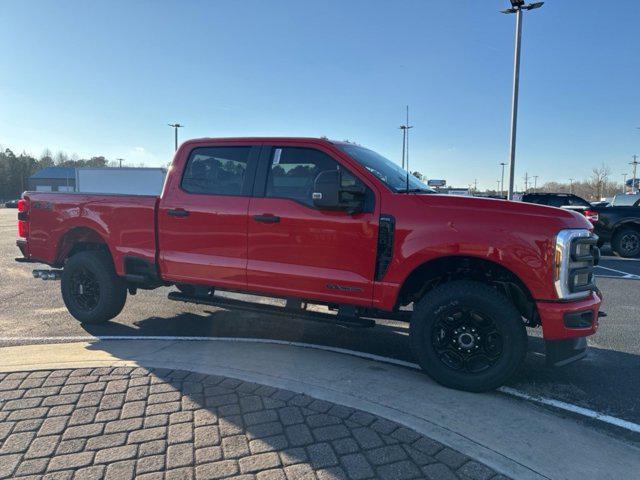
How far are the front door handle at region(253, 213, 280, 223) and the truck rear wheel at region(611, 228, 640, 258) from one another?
12.2 metres

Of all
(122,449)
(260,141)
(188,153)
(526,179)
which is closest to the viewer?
(122,449)

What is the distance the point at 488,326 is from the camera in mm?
3660

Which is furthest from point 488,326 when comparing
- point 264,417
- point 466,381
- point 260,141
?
point 260,141

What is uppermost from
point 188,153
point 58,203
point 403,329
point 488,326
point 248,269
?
point 188,153

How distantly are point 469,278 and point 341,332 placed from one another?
184 centimetres

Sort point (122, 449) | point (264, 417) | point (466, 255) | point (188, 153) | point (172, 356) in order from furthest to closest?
point (188, 153) → point (172, 356) → point (466, 255) → point (264, 417) → point (122, 449)

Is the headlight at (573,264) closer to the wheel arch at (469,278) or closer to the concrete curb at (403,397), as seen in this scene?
the wheel arch at (469,278)

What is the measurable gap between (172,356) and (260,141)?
7.29ft

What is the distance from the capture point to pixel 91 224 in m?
5.24

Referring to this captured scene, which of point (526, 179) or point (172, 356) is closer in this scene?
point (172, 356)

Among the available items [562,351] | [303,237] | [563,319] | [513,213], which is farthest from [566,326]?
[303,237]

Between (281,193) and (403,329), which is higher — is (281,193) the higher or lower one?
the higher one

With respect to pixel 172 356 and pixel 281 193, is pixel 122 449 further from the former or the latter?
pixel 281 193

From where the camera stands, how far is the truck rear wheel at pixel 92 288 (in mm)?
5285
